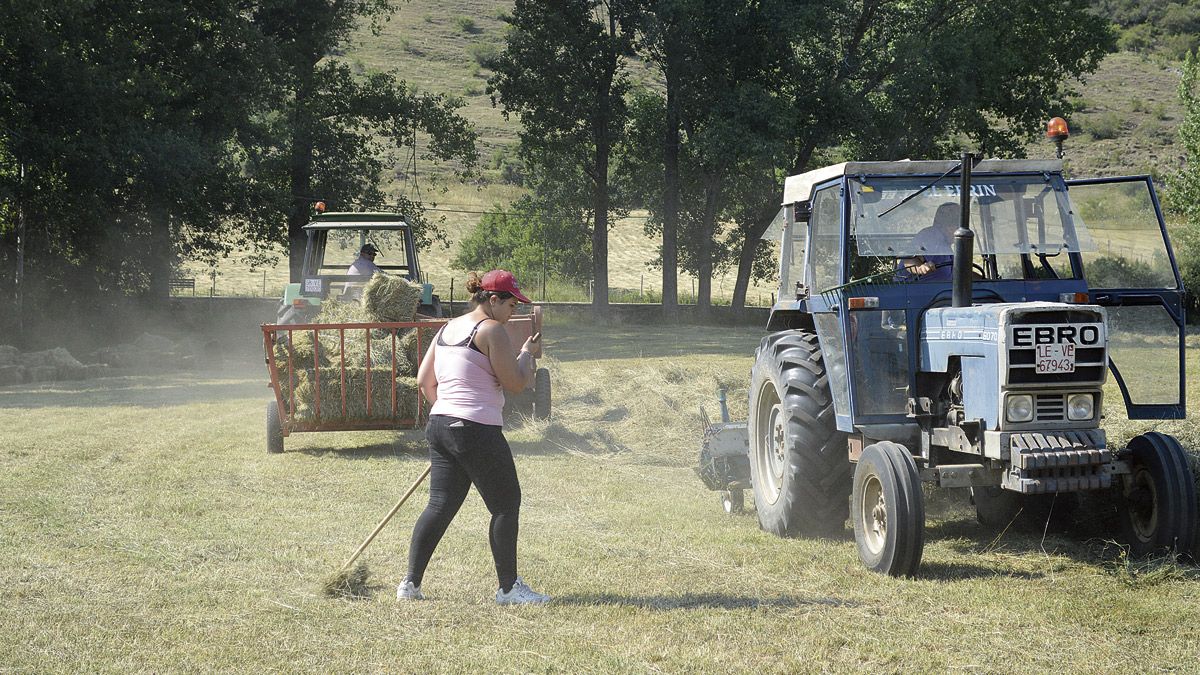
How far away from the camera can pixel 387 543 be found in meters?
7.29

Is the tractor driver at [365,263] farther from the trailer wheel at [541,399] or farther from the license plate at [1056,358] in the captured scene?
the license plate at [1056,358]

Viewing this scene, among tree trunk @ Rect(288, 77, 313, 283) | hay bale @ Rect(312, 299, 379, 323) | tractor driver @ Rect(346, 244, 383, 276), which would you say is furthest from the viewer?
tree trunk @ Rect(288, 77, 313, 283)

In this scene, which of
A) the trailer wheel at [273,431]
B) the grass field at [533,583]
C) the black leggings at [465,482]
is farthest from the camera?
→ the trailer wheel at [273,431]

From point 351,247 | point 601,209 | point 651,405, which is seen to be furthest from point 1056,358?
point 601,209

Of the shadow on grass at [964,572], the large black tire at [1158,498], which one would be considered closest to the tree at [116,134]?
the shadow on grass at [964,572]

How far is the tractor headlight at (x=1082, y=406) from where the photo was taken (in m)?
6.09

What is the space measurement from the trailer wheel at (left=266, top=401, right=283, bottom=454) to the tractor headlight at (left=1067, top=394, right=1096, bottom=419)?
767 centimetres

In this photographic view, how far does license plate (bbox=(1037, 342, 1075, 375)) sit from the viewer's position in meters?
5.95

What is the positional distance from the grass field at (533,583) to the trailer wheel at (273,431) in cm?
58

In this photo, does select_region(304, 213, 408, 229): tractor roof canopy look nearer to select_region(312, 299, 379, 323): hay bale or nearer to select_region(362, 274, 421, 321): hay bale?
select_region(312, 299, 379, 323): hay bale

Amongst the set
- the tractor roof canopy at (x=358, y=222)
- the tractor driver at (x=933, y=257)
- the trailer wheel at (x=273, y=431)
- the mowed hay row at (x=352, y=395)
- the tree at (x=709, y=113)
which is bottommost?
the trailer wheel at (x=273, y=431)

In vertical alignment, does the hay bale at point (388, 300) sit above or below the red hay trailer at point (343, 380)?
above

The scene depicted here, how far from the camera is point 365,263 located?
13859 mm

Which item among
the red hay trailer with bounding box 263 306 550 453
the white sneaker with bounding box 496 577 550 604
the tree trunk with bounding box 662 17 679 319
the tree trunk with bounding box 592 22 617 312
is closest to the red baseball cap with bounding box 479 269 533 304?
the white sneaker with bounding box 496 577 550 604
